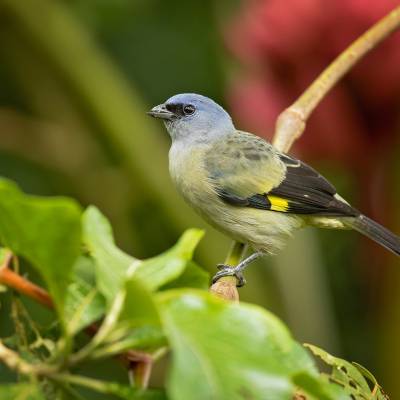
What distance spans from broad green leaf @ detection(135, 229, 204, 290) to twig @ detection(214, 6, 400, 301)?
1847 mm

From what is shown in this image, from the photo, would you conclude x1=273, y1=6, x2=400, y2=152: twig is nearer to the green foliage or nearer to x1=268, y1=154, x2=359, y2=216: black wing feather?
x1=268, y1=154, x2=359, y2=216: black wing feather

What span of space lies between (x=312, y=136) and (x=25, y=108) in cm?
209

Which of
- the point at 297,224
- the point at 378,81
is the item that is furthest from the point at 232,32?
the point at 297,224

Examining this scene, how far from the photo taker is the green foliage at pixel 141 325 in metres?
1.03

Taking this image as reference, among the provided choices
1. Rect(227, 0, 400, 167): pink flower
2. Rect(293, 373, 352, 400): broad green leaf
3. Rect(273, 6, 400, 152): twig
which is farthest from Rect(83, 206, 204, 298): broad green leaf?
Rect(227, 0, 400, 167): pink flower

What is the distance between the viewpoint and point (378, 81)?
392 cm

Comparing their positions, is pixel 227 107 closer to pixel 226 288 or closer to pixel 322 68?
pixel 322 68

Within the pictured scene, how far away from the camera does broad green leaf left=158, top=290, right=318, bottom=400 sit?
39.6 inches

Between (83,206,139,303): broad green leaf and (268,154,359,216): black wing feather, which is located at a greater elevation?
(268,154,359,216): black wing feather

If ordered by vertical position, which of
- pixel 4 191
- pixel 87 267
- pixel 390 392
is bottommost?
pixel 390 392

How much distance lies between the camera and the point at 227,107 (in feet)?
16.7

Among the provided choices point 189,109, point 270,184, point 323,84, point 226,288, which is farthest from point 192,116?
point 226,288

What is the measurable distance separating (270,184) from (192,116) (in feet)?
1.77

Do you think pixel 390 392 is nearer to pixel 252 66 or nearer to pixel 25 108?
pixel 252 66
